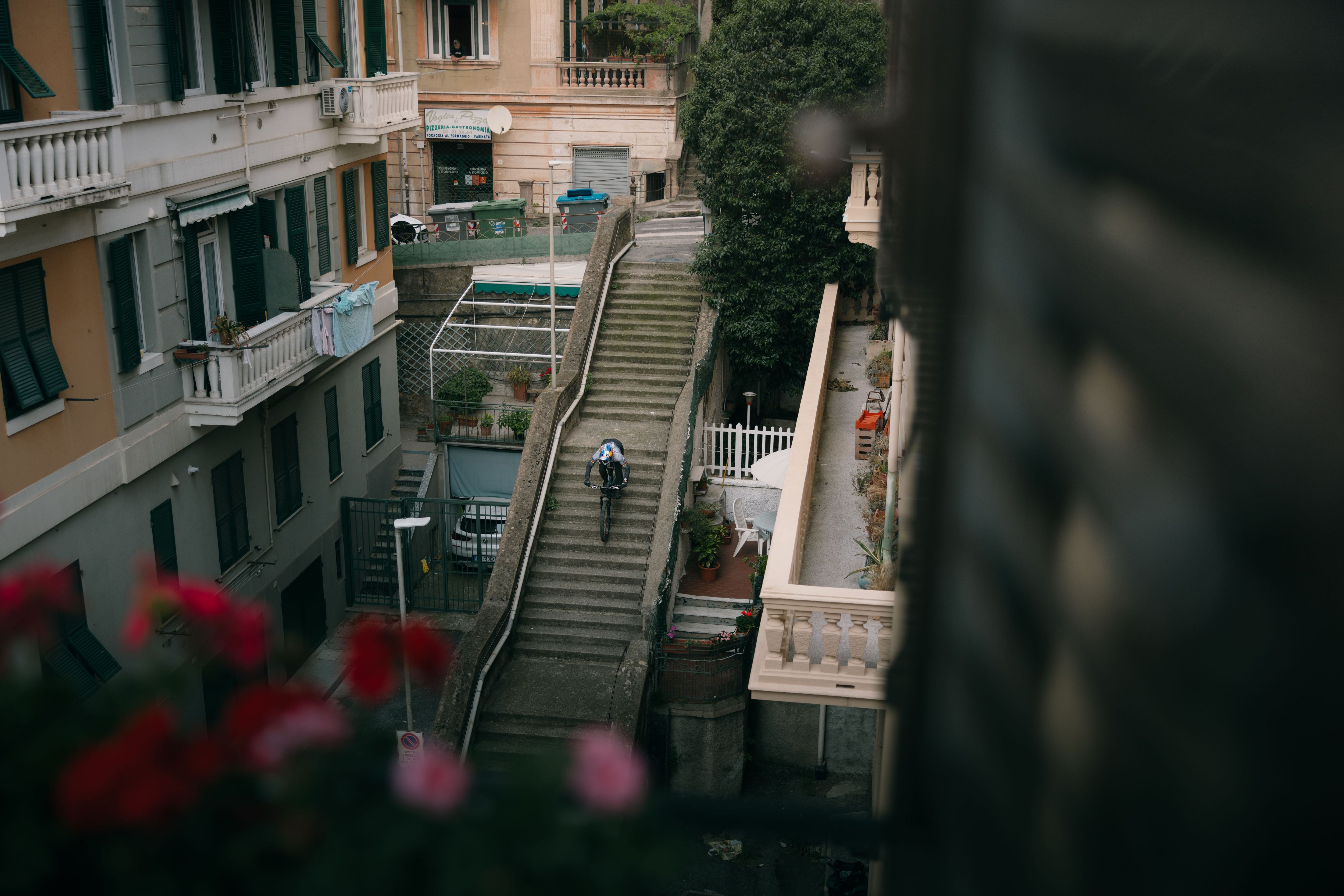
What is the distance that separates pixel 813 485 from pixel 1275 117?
14430 mm

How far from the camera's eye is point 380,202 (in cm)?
2367

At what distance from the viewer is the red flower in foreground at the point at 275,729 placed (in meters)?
1.32

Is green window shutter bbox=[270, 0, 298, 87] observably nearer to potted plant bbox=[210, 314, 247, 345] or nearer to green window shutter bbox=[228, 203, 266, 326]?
green window shutter bbox=[228, 203, 266, 326]

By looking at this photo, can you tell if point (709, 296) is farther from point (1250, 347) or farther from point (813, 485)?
point (1250, 347)

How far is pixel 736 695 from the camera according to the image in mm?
16266

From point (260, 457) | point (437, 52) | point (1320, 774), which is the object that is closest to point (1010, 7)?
point (1320, 774)

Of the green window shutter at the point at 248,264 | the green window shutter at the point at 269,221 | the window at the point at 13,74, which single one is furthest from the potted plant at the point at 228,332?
the window at the point at 13,74

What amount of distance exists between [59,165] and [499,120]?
19245 millimetres

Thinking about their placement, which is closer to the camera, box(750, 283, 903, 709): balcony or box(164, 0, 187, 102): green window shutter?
box(750, 283, 903, 709): balcony

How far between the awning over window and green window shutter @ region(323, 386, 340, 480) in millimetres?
4246

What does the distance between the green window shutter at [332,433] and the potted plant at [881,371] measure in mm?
9750

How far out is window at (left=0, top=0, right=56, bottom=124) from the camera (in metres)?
12.6

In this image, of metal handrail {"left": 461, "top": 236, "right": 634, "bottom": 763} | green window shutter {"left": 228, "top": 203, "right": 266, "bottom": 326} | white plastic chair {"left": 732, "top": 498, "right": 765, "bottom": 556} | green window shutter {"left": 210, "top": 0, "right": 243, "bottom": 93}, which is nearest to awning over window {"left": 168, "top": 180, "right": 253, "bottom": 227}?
green window shutter {"left": 228, "top": 203, "right": 266, "bottom": 326}

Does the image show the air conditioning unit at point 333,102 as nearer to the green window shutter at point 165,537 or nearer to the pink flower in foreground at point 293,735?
the green window shutter at point 165,537
